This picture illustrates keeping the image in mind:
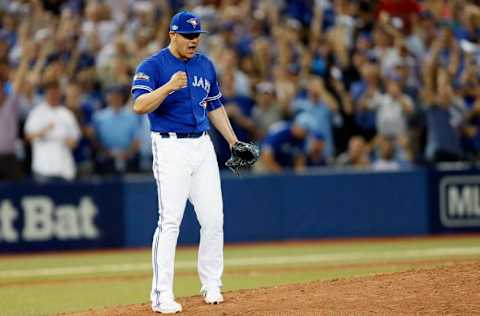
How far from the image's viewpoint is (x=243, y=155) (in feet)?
25.4

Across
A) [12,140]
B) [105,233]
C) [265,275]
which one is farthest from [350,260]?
→ [12,140]

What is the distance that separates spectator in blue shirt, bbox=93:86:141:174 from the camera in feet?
45.3

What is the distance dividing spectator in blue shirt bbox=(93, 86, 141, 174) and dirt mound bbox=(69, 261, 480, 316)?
626 cm

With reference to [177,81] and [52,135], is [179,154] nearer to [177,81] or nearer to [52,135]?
[177,81]

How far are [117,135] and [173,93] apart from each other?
6796 mm

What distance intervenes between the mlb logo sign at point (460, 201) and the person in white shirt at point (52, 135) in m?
5.61

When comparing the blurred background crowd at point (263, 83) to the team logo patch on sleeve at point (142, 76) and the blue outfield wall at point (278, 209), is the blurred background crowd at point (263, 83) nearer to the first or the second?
the blue outfield wall at point (278, 209)

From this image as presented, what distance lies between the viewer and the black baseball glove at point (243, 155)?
7.71m

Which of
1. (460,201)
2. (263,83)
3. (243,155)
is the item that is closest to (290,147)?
(263,83)

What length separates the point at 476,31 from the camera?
53.7 ft

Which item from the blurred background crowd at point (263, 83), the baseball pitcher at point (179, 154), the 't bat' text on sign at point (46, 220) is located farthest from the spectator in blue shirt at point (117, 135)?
the baseball pitcher at point (179, 154)

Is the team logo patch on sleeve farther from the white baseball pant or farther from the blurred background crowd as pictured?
the blurred background crowd

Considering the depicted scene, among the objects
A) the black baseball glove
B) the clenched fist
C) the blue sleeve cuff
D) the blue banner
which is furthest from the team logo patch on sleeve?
the blue banner

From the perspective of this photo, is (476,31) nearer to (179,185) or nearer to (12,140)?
(12,140)
